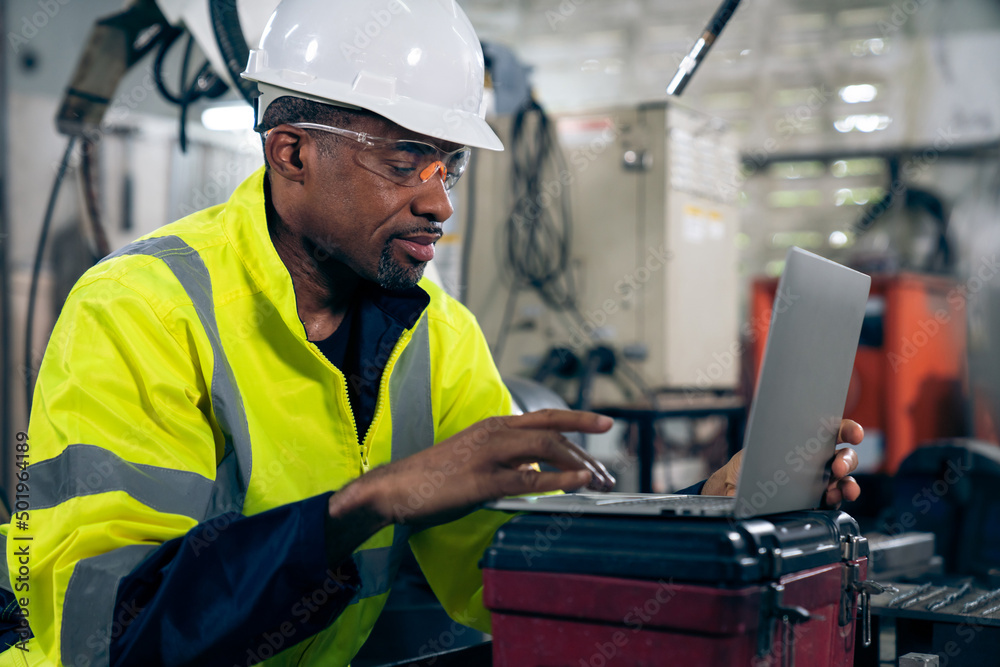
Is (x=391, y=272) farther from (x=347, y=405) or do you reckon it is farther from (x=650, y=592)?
(x=650, y=592)

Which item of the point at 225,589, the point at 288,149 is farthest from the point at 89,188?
the point at 225,589

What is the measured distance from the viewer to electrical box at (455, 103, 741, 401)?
2959 millimetres

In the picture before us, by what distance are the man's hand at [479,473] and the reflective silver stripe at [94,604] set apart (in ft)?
0.73

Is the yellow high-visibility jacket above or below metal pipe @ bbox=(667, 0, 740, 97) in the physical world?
below

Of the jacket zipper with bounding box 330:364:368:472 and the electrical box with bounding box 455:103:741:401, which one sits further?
the electrical box with bounding box 455:103:741:401

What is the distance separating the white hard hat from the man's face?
0.03m

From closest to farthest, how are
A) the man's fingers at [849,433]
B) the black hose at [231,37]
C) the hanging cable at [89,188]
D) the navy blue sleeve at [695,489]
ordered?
the man's fingers at [849,433] → the navy blue sleeve at [695,489] → the black hose at [231,37] → the hanging cable at [89,188]

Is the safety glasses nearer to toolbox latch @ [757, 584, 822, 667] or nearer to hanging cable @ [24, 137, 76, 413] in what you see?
toolbox latch @ [757, 584, 822, 667]

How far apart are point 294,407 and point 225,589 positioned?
0.39 metres

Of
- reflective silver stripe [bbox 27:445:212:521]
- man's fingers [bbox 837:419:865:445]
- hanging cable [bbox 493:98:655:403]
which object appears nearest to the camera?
reflective silver stripe [bbox 27:445:212:521]

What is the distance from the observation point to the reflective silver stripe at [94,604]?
35.3 inches

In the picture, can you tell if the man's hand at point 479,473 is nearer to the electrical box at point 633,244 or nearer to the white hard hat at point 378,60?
the white hard hat at point 378,60

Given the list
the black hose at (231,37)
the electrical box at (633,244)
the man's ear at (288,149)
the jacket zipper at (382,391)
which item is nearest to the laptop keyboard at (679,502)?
the jacket zipper at (382,391)

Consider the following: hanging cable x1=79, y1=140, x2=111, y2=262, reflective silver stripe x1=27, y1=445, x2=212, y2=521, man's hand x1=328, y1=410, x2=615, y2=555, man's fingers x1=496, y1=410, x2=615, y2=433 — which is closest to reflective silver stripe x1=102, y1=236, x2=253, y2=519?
reflective silver stripe x1=27, y1=445, x2=212, y2=521
